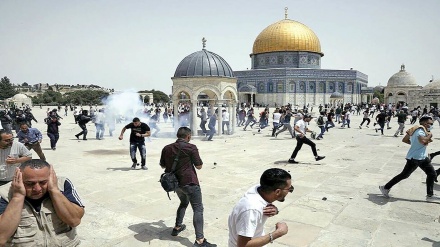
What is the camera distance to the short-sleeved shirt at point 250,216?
7.55 ft

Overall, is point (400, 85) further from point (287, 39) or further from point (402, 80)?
point (287, 39)

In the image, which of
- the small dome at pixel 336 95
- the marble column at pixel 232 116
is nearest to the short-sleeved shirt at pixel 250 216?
the marble column at pixel 232 116

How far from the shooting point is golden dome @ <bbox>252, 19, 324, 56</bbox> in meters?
57.7

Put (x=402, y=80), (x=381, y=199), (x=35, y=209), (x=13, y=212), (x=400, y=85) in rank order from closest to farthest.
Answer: (x=13, y=212) → (x=35, y=209) → (x=381, y=199) → (x=400, y=85) → (x=402, y=80)

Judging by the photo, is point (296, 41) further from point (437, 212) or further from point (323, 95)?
point (437, 212)

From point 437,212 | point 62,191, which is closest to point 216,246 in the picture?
point 62,191

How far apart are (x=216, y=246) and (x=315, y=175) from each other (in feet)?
15.4

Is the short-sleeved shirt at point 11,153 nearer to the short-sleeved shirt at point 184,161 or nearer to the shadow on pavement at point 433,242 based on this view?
the short-sleeved shirt at point 184,161

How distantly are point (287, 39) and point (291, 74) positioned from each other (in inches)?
279

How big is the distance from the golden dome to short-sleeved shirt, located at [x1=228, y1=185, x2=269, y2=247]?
5824 centimetres

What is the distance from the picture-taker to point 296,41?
57406mm

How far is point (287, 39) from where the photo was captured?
189ft

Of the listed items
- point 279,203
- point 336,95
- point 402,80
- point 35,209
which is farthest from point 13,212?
point 402,80

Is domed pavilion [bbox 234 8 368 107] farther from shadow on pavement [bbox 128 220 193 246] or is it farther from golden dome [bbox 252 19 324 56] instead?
shadow on pavement [bbox 128 220 193 246]
